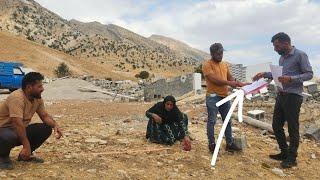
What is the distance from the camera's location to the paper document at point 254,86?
258 inches

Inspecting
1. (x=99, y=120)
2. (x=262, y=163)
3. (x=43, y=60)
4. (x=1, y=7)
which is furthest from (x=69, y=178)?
(x=1, y=7)

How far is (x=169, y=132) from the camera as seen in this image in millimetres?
7836

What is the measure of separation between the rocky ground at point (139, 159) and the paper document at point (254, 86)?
1112mm

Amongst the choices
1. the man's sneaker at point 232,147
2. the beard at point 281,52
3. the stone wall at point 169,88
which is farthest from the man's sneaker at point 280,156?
the stone wall at point 169,88

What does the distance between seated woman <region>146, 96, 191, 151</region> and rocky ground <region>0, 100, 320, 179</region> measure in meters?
0.15

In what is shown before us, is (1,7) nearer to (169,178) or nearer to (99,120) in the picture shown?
(99,120)

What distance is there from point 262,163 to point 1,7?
7488cm

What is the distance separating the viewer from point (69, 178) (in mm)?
5781

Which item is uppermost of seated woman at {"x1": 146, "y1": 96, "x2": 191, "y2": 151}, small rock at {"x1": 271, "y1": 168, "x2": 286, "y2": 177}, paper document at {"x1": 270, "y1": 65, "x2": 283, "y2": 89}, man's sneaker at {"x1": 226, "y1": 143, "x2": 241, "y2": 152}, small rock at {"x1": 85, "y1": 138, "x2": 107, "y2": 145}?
paper document at {"x1": 270, "y1": 65, "x2": 283, "y2": 89}

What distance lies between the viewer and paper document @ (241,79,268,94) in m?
6.56

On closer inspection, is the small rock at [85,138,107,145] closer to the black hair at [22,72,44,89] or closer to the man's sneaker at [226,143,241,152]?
the man's sneaker at [226,143,241,152]

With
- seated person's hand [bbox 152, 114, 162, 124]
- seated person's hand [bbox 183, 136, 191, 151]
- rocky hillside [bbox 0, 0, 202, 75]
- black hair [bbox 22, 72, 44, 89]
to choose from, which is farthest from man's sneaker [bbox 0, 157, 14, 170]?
rocky hillside [bbox 0, 0, 202, 75]

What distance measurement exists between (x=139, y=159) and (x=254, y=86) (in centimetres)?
185

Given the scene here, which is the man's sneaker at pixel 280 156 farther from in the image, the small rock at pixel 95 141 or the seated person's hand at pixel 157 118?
the small rock at pixel 95 141
